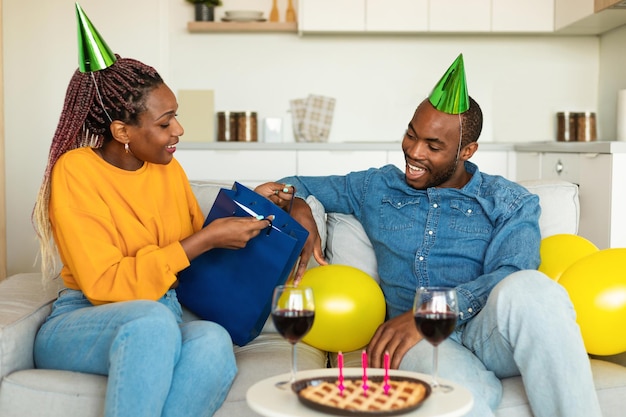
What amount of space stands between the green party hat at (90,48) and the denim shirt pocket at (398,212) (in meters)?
0.90

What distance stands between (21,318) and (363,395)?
3.33ft

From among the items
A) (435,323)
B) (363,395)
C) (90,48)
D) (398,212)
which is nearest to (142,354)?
(363,395)

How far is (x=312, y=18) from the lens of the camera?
507 cm

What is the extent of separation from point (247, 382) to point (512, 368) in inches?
25.8

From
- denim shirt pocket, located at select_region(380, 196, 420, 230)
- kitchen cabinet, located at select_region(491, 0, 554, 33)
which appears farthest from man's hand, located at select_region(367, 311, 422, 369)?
kitchen cabinet, located at select_region(491, 0, 554, 33)

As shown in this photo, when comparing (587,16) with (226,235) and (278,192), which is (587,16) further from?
(226,235)

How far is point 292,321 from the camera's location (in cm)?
158

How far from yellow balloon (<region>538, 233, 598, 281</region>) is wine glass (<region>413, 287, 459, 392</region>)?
2.64ft

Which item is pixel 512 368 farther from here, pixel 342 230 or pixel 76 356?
pixel 76 356

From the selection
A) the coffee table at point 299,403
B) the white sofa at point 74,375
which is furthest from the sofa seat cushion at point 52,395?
the coffee table at point 299,403

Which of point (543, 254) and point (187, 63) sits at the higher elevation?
point (187, 63)

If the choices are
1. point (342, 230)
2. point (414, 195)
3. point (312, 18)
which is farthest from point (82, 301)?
point (312, 18)

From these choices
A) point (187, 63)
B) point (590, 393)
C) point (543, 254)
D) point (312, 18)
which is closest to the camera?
point (590, 393)

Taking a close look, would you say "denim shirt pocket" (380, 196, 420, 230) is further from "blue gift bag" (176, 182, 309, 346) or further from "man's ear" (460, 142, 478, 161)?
"blue gift bag" (176, 182, 309, 346)
